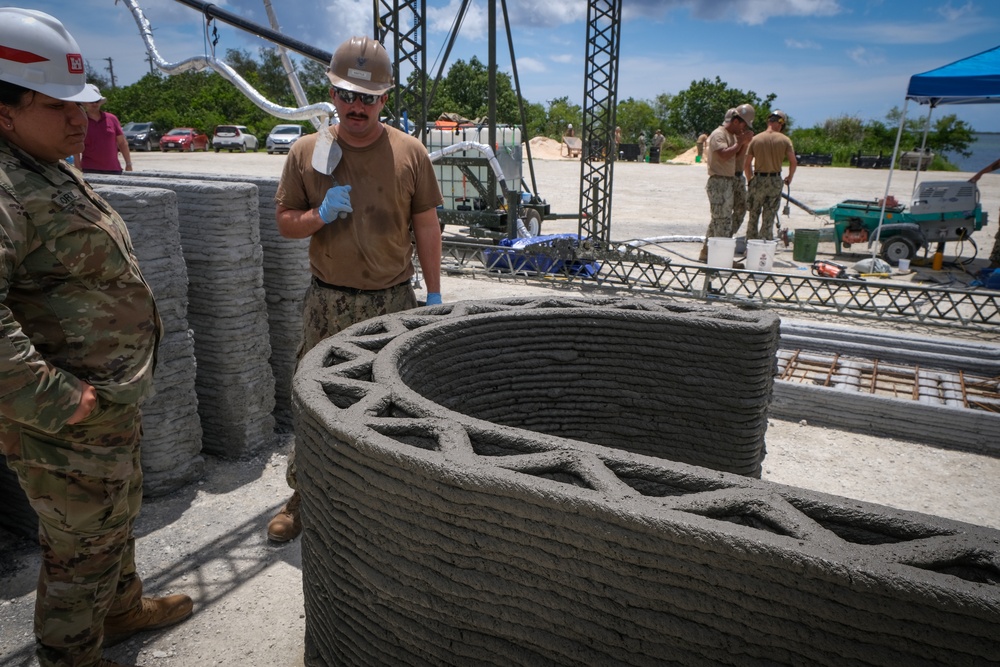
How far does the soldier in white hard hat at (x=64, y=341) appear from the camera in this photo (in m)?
1.93

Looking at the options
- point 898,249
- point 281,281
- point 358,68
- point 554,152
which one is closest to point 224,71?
point 281,281

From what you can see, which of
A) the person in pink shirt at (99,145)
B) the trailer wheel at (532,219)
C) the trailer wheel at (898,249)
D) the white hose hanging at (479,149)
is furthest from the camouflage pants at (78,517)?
the trailer wheel at (898,249)

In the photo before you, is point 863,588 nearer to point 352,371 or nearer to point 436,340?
point 352,371

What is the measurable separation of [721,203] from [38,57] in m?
8.78

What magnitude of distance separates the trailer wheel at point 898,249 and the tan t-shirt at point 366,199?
928 cm

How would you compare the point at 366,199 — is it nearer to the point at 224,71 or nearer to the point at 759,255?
the point at 224,71

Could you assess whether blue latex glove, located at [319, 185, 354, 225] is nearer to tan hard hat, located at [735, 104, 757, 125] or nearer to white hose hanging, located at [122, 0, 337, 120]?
white hose hanging, located at [122, 0, 337, 120]

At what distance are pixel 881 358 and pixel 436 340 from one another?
4.65 meters

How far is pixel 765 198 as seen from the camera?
34.2ft

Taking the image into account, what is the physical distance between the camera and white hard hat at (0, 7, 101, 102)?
1945mm

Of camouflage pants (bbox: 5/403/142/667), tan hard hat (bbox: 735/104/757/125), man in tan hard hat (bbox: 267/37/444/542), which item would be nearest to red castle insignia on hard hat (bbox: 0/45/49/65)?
camouflage pants (bbox: 5/403/142/667)

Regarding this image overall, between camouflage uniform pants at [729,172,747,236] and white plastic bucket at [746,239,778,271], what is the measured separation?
1.30 m

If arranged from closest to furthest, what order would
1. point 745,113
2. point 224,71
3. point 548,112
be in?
point 224,71 < point 745,113 < point 548,112

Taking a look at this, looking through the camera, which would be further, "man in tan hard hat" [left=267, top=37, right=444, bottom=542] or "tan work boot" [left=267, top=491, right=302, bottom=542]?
"tan work boot" [left=267, top=491, right=302, bottom=542]
